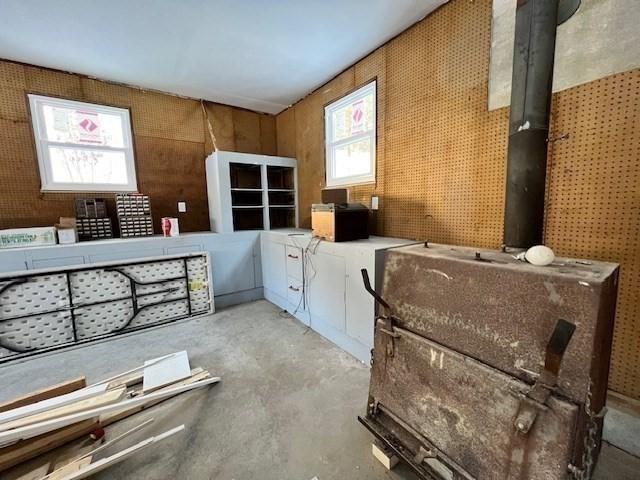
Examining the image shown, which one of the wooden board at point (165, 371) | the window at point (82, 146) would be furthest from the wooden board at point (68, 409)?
the window at point (82, 146)

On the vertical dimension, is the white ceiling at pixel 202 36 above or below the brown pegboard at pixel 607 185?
above

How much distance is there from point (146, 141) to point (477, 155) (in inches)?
149

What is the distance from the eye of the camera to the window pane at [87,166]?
10.1 feet

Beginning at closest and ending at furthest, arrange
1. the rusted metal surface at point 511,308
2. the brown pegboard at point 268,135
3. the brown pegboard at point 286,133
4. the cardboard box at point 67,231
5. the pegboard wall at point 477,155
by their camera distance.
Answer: the rusted metal surface at point 511,308 < the pegboard wall at point 477,155 < the cardboard box at point 67,231 < the brown pegboard at point 286,133 < the brown pegboard at point 268,135

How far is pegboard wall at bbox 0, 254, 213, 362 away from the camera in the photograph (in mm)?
2326

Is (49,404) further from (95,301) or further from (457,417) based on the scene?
(457,417)

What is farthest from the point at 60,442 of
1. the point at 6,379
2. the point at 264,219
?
the point at 264,219

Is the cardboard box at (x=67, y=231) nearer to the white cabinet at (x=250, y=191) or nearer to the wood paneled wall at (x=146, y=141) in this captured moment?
the wood paneled wall at (x=146, y=141)

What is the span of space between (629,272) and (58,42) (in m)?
4.65

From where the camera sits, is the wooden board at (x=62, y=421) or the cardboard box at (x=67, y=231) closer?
the wooden board at (x=62, y=421)

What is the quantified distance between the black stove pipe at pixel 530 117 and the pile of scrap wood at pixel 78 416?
2.18m

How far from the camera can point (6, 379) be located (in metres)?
2.08

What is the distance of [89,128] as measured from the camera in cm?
320

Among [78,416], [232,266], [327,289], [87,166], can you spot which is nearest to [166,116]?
[87,166]
